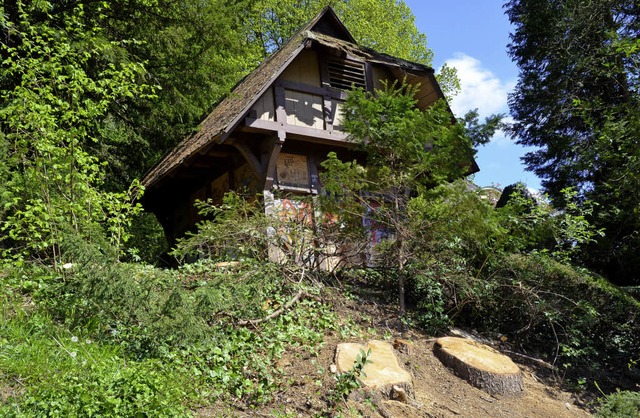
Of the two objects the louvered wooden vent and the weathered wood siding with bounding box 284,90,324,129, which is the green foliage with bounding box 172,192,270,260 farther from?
the louvered wooden vent

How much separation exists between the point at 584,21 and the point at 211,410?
41.6 feet

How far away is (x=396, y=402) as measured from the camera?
493cm

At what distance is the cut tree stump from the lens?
571 cm

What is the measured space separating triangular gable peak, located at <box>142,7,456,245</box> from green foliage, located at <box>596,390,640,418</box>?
5518 mm

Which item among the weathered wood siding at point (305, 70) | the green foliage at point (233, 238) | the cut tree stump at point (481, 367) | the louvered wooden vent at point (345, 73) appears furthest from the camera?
the louvered wooden vent at point (345, 73)

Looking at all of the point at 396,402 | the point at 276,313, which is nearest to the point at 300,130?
the point at 276,313

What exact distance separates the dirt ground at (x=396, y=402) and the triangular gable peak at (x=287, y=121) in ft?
12.3

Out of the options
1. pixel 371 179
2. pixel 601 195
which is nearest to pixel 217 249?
pixel 371 179

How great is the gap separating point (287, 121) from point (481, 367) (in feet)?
19.3

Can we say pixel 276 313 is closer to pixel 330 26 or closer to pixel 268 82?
pixel 268 82

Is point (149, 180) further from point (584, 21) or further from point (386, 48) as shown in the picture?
point (386, 48)

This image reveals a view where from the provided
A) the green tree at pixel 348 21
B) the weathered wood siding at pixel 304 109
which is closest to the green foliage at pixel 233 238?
the weathered wood siding at pixel 304 109

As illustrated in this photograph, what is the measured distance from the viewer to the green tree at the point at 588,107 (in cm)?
885

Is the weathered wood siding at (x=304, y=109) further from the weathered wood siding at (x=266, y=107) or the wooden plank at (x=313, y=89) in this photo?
the weathered wood siding at (x=266, y=107)
